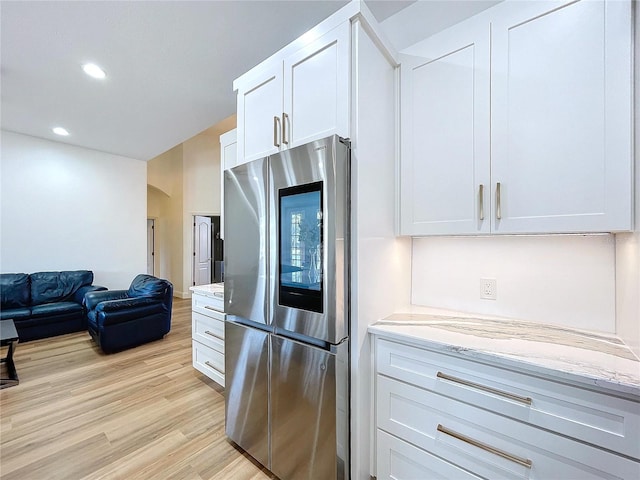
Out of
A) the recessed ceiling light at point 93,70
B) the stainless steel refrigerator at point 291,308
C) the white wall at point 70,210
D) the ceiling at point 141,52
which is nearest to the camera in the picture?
the stainless steel refrigerator at point 291,308

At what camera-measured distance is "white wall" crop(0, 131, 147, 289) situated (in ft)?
14.4

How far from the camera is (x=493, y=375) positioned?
108cm

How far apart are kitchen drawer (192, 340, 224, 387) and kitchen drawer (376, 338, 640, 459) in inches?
70.0

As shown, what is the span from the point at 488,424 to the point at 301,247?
1.09 m

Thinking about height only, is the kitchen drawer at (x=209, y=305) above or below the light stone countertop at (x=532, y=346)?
below

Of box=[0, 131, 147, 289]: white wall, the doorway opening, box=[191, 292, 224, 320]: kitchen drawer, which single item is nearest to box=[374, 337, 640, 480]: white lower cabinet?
box=[191, 292, 224, 320]: kitchen drawer

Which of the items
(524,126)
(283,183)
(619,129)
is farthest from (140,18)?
(619,129)

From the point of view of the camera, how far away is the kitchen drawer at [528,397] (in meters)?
0.88

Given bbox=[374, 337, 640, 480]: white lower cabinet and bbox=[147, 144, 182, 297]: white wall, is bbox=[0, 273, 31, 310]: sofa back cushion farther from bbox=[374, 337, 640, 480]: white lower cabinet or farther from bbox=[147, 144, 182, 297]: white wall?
bbox=[374, 337, 640, 480]: white lower cabinet

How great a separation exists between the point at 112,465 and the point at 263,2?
320cm

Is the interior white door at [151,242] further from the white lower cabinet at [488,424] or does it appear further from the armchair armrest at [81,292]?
the white lower cabinet at [488,424]

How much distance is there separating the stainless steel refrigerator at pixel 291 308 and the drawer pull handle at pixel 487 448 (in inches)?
17.6

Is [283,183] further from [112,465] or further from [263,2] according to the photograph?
[112,465]

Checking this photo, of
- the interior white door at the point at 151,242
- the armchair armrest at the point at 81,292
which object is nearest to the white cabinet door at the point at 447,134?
the armchair armrest at the point at 81,292
